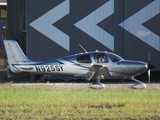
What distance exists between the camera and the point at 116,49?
869 inches

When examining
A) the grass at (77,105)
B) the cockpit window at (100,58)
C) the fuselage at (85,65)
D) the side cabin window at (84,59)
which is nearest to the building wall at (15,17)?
the fuselage at (85,65)

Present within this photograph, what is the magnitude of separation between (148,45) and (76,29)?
3866mm

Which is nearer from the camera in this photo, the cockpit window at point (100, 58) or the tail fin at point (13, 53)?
the cockpit window at point (100, 58)

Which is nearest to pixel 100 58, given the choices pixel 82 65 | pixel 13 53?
pixel 82 65

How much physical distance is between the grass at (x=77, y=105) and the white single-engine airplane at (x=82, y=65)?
438cm

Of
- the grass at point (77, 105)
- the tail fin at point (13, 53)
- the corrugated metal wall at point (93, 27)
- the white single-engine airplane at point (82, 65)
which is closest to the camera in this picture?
the grass at point (77, 105)

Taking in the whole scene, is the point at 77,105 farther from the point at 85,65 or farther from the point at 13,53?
the point at 13,53

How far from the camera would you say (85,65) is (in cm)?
1936

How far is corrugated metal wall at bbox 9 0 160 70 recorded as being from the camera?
71.6 ft

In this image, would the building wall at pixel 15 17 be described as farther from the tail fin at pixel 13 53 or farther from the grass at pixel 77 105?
the grass at pixel 77 105

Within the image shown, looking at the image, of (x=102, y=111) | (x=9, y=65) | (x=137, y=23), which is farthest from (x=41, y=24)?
(x=102, y=111)

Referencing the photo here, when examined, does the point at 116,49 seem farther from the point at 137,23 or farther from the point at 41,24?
the point at 41,24

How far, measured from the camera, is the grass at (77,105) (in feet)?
33.2

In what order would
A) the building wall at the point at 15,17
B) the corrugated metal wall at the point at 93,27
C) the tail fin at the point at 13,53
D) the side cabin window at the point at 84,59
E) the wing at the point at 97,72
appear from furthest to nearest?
the building wall at the point at 15,17
the corrugated metal wall at the point at 93,27
the tail fin at the point at 13,53
the side cabin window at the point at 84,59
the wing at the point at 97,72
